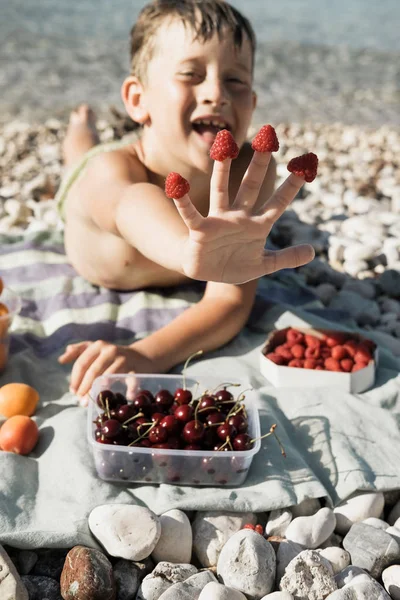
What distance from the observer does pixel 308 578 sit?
5.02 feet

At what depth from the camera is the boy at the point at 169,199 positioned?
6.05ft

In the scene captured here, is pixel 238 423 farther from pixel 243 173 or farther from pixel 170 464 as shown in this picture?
pixel 243 173

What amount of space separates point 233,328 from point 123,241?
57cm

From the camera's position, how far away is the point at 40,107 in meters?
7.87

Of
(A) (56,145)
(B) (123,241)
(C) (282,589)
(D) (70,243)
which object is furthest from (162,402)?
(A) (56,145)

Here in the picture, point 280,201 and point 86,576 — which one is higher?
point 280,201

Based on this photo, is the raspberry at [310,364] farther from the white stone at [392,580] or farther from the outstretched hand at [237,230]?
the white stone at [392,580]

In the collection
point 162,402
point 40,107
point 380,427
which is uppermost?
point 162,402

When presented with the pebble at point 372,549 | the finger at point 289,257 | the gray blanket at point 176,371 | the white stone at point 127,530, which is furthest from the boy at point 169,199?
the pebble at point 372,549

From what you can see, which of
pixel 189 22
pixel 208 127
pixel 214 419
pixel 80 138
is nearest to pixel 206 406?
pixel 214 419

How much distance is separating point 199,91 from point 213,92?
0.21 ft

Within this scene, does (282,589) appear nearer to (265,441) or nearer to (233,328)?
(265,441)

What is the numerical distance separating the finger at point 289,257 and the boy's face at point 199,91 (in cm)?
70

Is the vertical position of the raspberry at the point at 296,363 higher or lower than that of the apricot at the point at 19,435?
higher
